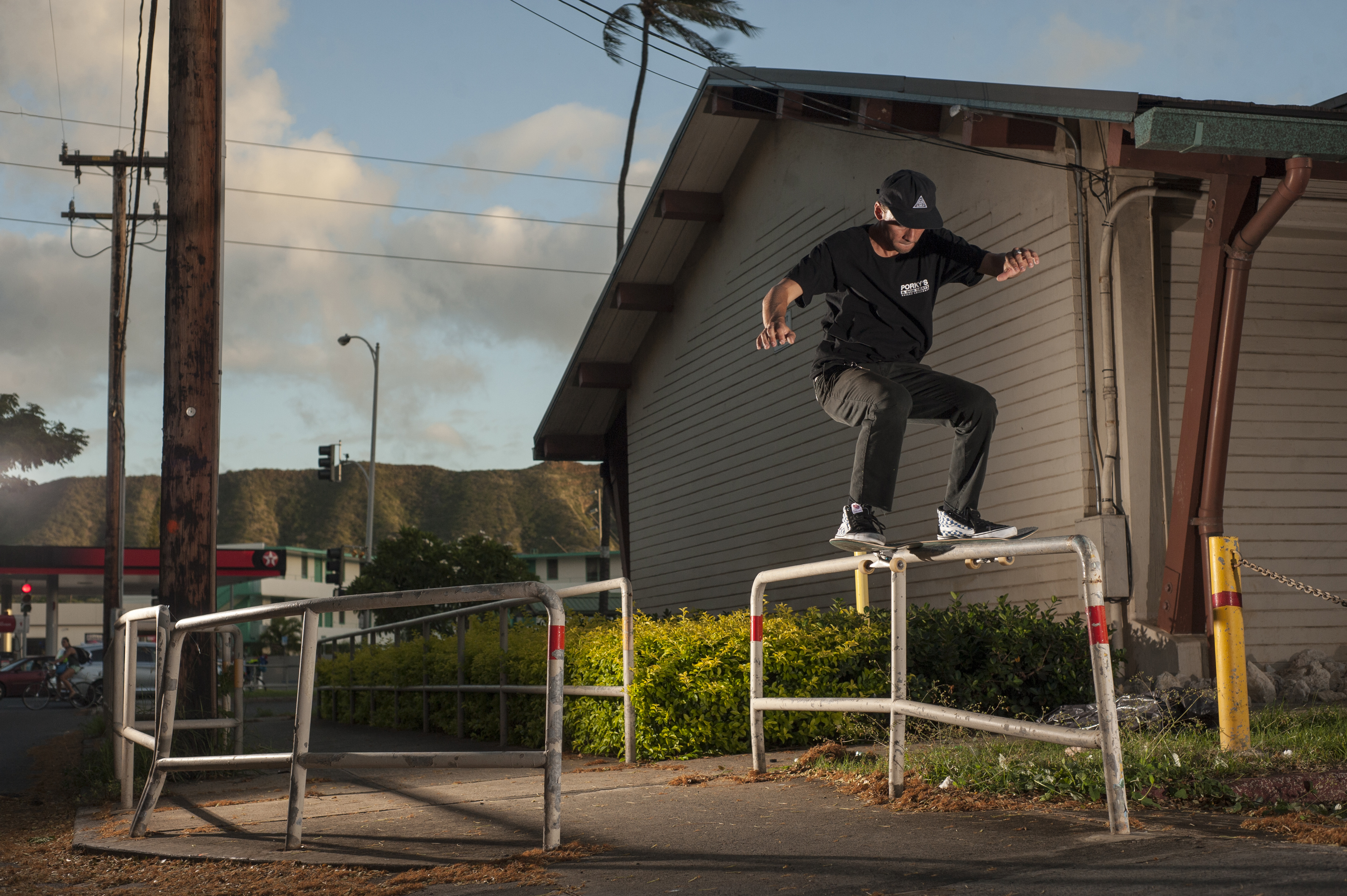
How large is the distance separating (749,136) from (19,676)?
26325mm

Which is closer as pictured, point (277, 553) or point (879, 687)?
point (879, 687)

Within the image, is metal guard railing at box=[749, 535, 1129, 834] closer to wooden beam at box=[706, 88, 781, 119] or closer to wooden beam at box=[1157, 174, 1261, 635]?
wooden beam at box=[1157, 174, 1261, 635]

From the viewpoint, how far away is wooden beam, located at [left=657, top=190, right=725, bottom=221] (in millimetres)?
16672

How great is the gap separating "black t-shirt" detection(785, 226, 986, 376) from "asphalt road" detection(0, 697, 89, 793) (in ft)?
25.9

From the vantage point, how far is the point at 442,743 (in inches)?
422

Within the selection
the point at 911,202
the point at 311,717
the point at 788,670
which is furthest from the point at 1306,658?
the point at 311,717

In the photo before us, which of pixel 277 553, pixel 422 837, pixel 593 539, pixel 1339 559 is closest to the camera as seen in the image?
pixel 422 837

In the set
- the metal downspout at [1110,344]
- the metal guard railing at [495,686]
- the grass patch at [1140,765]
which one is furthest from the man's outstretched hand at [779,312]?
the metal downspout at [1110,344]

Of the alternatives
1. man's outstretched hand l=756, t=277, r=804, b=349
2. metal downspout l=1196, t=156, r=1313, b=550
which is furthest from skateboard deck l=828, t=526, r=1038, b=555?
metal downspout l=1196, t=156, r=1313, b=550

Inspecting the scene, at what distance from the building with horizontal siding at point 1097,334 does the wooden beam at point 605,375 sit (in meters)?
4.89

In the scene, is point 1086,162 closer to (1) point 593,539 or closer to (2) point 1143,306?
(2) point 1143,306

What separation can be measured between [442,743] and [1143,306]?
23.4 feet

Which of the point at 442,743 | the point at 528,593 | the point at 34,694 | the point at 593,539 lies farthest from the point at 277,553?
the point at 593,539

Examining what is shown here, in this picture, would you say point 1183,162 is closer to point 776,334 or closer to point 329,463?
point 776,334
